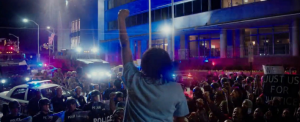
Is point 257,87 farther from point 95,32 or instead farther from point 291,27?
point 95,32

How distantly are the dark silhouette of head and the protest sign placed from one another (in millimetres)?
5605

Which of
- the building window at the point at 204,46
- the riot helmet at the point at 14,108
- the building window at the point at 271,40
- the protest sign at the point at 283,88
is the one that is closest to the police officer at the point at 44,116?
the riot helmet at the point at 14,108

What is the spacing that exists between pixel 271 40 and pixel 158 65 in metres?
24.3

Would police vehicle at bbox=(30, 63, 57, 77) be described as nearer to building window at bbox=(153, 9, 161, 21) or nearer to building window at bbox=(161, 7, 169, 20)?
building window at bbox=(153, 9, 161, 21)

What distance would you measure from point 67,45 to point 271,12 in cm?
5048

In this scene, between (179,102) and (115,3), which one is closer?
(179,102)

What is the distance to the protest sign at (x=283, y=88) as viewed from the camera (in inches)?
263

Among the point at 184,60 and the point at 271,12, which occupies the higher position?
the point at 271,12

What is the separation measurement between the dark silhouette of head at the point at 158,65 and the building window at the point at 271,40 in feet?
75.7

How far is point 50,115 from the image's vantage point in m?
6.16

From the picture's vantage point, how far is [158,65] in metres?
2.17

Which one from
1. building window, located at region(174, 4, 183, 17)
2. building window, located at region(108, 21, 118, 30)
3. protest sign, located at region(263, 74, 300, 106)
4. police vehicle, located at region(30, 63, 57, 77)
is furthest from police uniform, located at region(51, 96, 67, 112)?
building window, located at region(108, 21, 118, 30)

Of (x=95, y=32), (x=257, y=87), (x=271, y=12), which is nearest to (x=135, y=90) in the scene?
(x=257, y=87)

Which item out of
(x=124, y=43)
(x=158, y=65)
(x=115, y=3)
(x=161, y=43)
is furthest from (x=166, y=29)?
(x=158, y=65)
